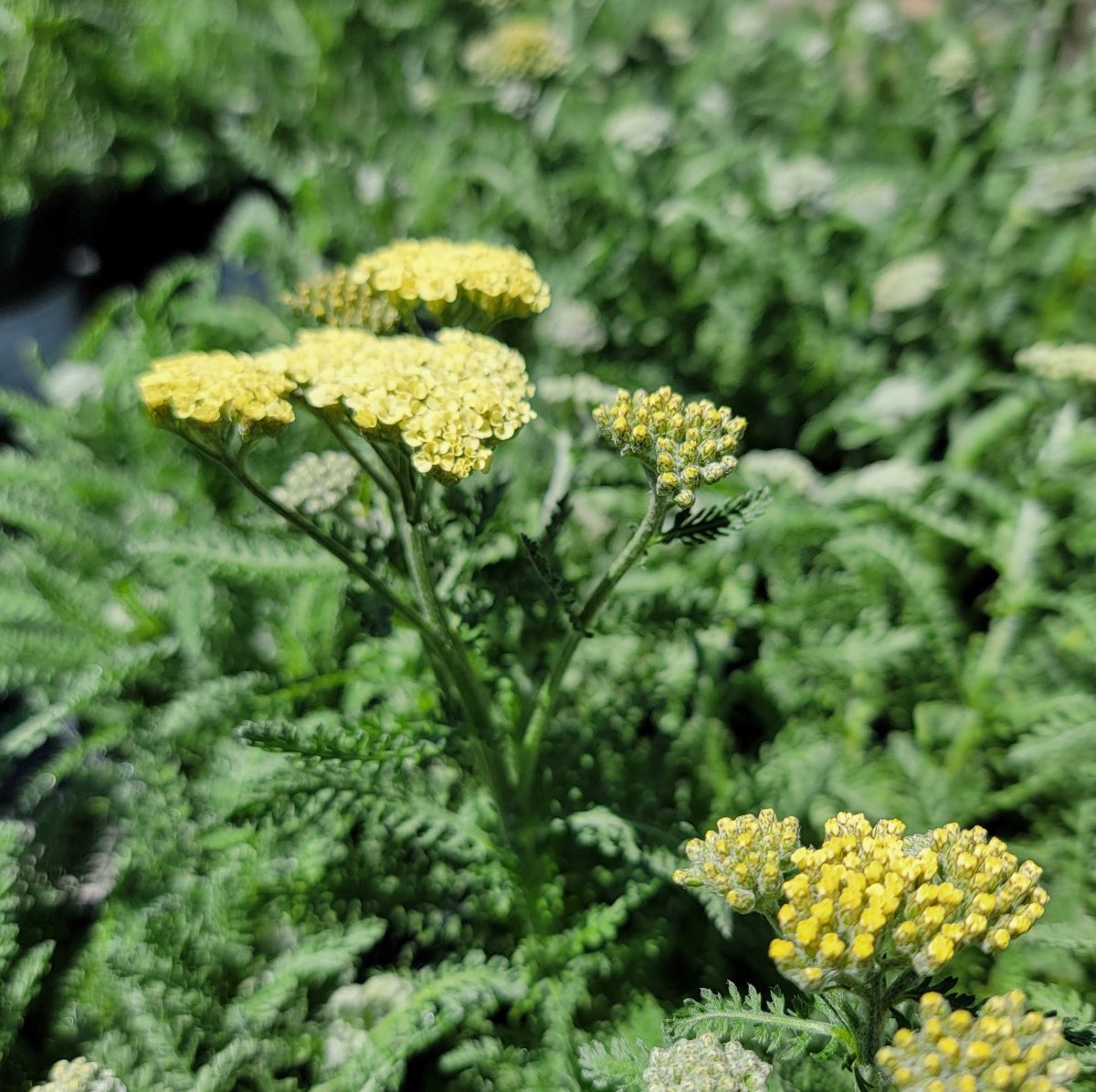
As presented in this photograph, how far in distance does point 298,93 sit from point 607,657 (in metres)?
2.14

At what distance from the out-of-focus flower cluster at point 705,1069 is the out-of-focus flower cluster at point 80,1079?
0.62 m

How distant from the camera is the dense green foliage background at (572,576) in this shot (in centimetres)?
119

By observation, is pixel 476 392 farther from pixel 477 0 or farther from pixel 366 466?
pixel 477 0

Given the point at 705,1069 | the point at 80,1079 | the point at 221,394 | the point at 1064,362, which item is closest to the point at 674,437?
the point at 221,394

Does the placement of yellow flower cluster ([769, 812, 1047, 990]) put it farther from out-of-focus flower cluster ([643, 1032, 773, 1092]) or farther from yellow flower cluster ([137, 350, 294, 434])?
yellow flower cluster ([137, 350, 294, 434])

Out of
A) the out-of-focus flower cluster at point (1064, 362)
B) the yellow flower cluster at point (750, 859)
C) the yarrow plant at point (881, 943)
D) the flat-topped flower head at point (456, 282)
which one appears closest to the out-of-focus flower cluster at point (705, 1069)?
the yarrow plant at point (881, 943)

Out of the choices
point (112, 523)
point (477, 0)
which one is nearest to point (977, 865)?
point (112, 523)

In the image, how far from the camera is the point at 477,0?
2646 mm

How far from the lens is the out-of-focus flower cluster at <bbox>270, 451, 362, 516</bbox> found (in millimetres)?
1156

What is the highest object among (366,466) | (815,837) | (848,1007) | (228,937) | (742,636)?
(742,636)

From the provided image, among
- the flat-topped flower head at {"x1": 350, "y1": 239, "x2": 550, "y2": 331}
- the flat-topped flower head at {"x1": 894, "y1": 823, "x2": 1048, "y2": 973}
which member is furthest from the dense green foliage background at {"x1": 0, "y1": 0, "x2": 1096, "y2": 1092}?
the flat-topped flower head at {"x1": 894, "y1": 823, "x2": 1048, "y2": 973}

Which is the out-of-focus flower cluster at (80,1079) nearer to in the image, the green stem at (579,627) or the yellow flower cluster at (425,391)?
the green stem at (579,627)

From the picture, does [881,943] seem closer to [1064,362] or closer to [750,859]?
[750,859]

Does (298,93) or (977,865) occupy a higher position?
(298,93)
